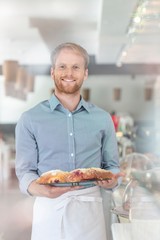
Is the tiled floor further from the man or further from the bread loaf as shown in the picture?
the bread loaf

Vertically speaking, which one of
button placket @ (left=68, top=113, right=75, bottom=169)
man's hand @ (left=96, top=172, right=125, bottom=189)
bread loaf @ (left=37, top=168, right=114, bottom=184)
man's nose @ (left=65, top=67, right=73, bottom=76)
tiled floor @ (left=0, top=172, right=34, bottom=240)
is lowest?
tiled floor @ (left=0, top=172, right=34, bottom=240)

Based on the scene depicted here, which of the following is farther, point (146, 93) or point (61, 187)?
point (146, 93)

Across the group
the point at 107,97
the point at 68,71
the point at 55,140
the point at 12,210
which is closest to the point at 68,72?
the point at 68,71

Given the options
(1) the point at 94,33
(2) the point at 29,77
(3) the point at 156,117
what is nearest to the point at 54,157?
(2) the point at 29,77

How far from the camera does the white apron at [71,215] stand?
3.88ft

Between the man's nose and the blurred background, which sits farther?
the blurred background

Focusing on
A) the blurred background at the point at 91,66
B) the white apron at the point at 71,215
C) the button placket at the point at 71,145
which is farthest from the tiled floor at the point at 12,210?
the button placket at the point at 71,145

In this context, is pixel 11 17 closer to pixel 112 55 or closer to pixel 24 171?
pixel 112 55

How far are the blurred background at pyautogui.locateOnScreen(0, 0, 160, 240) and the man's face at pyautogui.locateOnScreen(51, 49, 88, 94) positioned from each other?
1010mm

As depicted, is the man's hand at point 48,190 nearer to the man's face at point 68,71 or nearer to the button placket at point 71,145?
the button placket at point 71,145

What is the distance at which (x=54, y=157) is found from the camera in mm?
1165

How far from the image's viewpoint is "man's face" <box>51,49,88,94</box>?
1.16 m

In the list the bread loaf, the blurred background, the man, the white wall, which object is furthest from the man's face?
the white wall

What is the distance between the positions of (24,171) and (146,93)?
10.5ft
